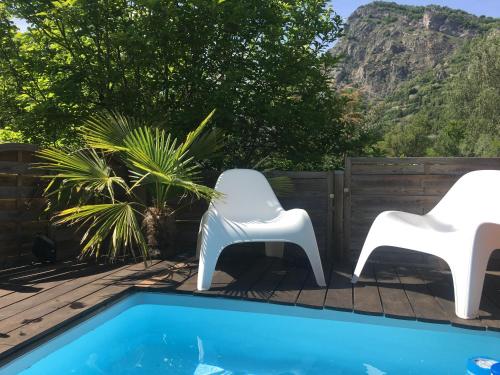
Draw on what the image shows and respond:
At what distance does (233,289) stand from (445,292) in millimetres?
1629

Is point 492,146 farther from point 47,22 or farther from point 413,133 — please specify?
point 47,22

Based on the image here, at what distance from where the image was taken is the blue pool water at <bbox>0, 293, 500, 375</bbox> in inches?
99.3

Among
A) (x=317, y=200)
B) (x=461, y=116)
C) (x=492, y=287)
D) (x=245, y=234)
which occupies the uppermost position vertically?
(x=461, y=116)

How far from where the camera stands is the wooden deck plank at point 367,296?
2.97 metres

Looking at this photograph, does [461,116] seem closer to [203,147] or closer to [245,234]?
[203,147]

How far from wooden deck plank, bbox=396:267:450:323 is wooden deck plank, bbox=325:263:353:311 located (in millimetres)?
429

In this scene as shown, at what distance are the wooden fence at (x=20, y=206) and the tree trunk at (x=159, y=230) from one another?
34.3 inches

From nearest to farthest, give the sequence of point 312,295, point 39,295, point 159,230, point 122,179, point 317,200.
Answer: point 39,295, point 312,295, point 122,179, point 159,230, point 317,200

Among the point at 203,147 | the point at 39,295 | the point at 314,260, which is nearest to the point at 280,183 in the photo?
the point at 203,147

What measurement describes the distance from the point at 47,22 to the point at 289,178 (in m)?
3.42

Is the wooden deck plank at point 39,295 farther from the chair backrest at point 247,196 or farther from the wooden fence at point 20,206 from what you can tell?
the chair backrest at point 247,196

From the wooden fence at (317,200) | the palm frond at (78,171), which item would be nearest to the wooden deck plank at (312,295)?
the wooden fence at (317,200)

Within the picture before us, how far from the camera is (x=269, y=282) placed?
12.1ft

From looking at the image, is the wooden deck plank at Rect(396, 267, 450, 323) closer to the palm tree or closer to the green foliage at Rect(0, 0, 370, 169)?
the palm tree
